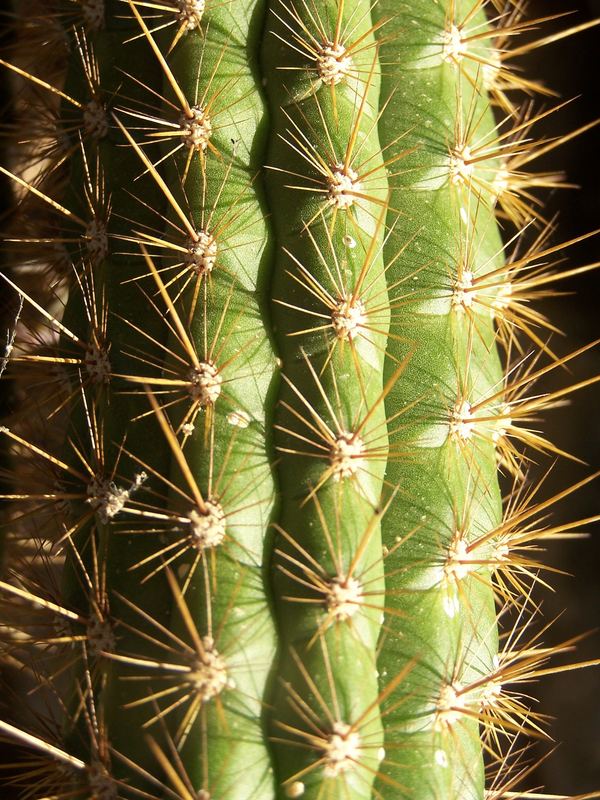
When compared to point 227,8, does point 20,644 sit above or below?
below

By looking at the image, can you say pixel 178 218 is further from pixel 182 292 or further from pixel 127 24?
pixel 127 24

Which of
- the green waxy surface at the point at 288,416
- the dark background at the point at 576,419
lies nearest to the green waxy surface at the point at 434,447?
the green waxy surface at the point at 288,416

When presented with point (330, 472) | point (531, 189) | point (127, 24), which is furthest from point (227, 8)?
point (531, 189)

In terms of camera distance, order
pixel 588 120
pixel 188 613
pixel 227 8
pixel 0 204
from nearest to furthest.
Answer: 1. pixel 188 613
2. pixel 227 8
3. pixel 0 204
4. pixel 588 120

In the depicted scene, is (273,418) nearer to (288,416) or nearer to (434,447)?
(288,416)

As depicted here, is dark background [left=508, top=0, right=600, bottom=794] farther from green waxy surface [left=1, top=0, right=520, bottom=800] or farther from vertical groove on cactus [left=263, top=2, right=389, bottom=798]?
vertical groove on cactus [left=263, top=2, right=389, bottom=798]

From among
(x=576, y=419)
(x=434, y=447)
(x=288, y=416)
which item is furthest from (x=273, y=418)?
(x=576, y=419)

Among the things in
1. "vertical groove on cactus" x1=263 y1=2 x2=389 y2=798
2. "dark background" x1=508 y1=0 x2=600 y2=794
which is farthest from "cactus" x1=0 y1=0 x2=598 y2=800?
"dark background" x1=508 y1=0 x2=600 y2=794

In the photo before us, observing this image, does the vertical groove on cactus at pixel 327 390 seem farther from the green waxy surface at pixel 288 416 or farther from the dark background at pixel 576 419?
the dark background at pixel 576 419
